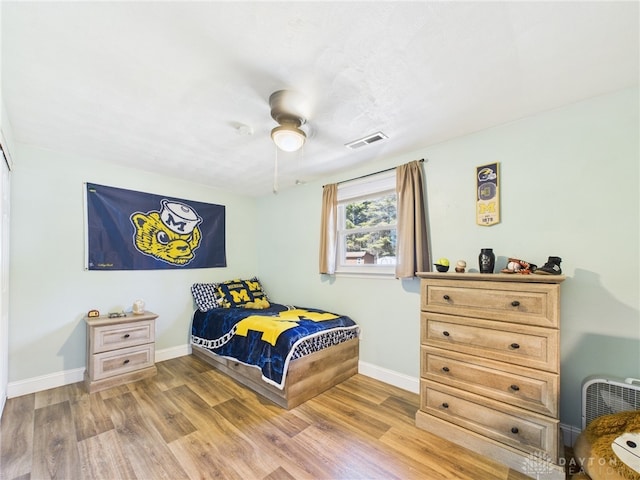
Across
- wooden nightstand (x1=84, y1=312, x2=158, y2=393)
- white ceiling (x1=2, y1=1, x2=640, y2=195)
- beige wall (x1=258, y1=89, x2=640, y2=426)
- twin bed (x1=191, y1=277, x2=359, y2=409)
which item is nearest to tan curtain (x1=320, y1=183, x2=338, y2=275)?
twin bed (x1=191, y1=277, x2=359, y2=409)

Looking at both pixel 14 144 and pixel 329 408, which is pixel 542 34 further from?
pixel 14 144

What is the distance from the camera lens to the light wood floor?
5.30ft

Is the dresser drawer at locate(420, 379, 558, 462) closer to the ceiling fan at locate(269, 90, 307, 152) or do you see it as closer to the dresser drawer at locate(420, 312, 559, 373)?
the dresser drawer at locate(420, 312, 559, 373)

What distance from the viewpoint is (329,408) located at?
233 cm

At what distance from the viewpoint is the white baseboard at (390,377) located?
2613 millimetres

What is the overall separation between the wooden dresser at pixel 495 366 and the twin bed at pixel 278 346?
3.10 ft

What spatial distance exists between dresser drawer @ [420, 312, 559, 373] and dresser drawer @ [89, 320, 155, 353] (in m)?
A: 2.85

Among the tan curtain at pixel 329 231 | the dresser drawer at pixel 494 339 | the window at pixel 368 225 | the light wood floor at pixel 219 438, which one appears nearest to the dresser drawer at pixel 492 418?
the light wood floor at pixel 219 438

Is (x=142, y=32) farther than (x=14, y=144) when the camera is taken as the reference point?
No

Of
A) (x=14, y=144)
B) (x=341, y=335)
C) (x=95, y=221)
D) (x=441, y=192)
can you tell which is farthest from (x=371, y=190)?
(x=14, y=144)

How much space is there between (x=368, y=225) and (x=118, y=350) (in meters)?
3.00

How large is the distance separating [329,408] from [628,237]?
248 centimetres

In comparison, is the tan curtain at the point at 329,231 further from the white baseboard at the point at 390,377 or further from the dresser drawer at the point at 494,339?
the dresser drawer at the point at 494,339

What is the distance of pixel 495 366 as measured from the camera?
176cm
